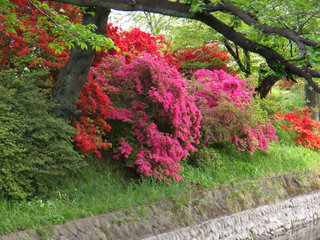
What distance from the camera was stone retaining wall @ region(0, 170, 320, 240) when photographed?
5266mm

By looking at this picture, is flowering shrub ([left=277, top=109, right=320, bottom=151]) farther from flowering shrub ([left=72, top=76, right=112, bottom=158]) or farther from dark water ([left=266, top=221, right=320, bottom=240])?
flowering shrub ([left=72, top=76, right=112, bottom=158])

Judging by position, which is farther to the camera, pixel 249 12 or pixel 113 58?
pixel 113 58

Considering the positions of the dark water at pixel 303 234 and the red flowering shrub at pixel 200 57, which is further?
the red flowering shrub at pixel 200 57

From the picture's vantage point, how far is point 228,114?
9.09m

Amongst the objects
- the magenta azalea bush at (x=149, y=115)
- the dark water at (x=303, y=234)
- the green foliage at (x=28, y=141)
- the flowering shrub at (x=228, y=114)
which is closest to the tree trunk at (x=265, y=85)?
the flowering shrub at (x=228, y=114)

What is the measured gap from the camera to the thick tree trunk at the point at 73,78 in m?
6.77

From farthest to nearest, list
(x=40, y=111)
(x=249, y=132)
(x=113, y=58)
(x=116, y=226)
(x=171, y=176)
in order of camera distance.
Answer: (x=249, y=132) < (x=113, y=58) < (x=171, y=176) < (x=40, y=111) < (x=116, y=226)

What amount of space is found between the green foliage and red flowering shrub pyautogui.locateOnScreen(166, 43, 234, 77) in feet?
21.2

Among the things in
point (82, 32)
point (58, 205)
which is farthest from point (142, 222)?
point (82, 32)

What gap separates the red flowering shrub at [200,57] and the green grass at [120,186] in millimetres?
3377

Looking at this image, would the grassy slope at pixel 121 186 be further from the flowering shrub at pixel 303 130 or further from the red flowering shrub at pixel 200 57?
the red flowering shrub at pixel 200 57

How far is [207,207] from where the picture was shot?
22.5 feet

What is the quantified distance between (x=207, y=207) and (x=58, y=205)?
2675 mm

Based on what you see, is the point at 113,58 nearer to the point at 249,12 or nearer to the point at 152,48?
the point at 152,48
